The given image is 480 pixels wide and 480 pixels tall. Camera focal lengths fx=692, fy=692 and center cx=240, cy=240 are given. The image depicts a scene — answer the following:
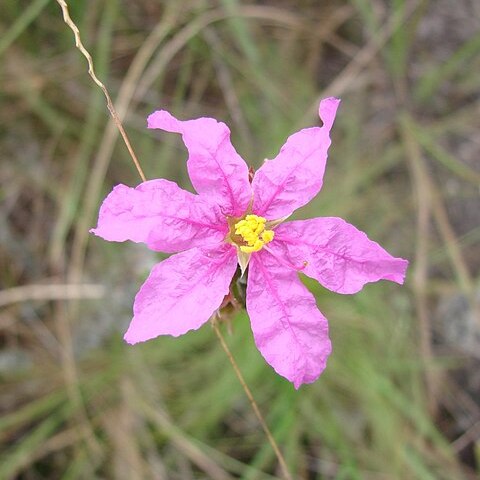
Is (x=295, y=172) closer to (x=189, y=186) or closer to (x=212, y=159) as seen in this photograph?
(x=212, y=159)

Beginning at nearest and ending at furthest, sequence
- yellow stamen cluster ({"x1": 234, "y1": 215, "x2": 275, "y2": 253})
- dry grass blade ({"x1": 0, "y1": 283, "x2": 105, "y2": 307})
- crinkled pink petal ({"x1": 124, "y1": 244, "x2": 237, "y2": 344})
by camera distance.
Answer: crinkled pink petal ({"x1": 124, "y1": 244, "x2": 237, "y2": 344}) → yellow stamen cluster ({"x1": 234, "y1": 215, "x2": 275, "y2": 253}) → dry grass blade ({"x1": 0, "y1": 283, "x2": 105, "y2": 307})

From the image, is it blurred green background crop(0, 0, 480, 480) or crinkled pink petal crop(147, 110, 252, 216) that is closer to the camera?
crinkled pink petal crop(147, 110, 252, 216)

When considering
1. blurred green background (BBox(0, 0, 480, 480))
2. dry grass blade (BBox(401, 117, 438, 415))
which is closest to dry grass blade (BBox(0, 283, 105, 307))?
blurred green background (BBox(0, 0, 480, 480))

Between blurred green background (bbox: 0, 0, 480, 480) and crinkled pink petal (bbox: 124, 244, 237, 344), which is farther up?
blurred green background (bbox: 0, 0, 480, 480)

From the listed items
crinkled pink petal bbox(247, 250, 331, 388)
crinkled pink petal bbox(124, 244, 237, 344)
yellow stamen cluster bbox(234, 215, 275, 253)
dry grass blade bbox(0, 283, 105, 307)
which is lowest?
crinkled pink petal bbox(247, 250, 331, 388)

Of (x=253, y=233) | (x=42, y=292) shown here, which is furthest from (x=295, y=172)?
(x=42, y=292)

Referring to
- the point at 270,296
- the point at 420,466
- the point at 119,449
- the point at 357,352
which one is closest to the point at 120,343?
the point at 119,449

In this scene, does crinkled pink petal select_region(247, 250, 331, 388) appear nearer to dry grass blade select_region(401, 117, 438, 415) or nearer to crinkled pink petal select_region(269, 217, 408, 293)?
crinkled pink petal select_region(269, 217, 408, 293)
